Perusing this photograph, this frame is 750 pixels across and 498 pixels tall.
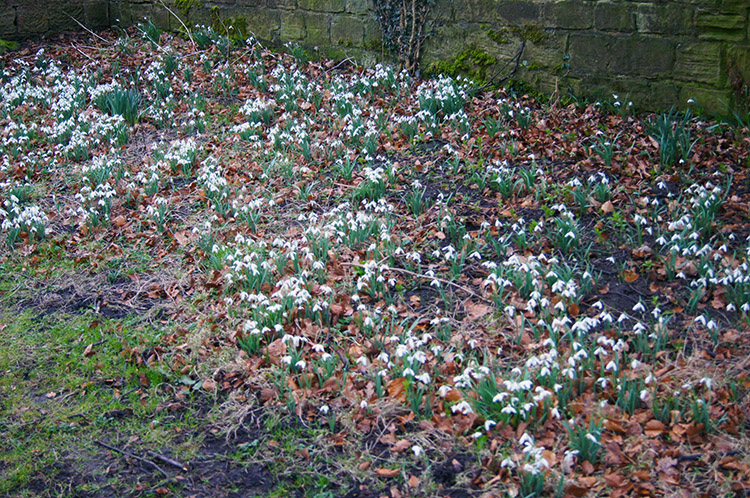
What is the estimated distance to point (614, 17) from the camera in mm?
5223

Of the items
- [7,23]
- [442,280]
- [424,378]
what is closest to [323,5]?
[7,23]

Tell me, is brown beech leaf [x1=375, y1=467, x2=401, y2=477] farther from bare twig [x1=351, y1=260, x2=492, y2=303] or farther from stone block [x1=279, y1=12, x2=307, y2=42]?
stone block [x1=279, y1=12, x2=307, y2=42]

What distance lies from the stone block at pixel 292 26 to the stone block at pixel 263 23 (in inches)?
3.3

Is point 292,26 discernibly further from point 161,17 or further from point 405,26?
point 161,17

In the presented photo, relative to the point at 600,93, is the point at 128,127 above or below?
below

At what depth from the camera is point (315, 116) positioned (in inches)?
239

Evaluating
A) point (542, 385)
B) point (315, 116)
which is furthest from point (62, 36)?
point (542, 385)

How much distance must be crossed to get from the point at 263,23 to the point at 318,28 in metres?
0.84

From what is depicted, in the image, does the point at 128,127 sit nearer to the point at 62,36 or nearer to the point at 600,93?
the point at 62,36

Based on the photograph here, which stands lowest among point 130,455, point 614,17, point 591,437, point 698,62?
point 130,455

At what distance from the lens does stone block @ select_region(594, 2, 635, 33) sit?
515cm

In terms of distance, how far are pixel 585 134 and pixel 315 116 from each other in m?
2.52

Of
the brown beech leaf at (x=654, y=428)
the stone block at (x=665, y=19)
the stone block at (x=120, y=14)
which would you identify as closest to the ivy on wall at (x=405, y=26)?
the stone block at (x=665, y=19)

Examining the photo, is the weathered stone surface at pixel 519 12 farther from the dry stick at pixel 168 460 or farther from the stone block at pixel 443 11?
the dry stick at pixel 168 460
